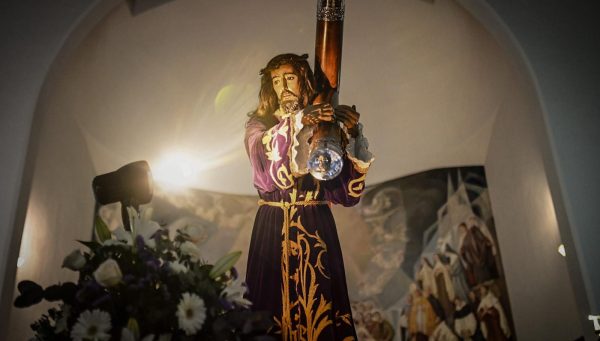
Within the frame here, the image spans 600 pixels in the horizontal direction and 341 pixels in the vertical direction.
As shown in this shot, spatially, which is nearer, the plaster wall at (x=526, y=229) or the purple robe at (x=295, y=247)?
the purple robe at (x=295, y=247)

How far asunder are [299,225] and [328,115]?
25.4 inches

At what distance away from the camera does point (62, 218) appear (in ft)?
15.2

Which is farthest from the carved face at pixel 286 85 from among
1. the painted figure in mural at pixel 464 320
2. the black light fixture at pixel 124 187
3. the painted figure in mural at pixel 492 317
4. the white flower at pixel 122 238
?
the painted figure in mural at pixel 464 320

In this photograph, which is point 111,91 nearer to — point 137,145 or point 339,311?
point 137,145

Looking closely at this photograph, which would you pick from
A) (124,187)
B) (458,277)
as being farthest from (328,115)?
(458,277)

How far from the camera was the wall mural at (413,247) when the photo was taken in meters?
5.75

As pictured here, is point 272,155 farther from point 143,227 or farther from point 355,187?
point 143,227

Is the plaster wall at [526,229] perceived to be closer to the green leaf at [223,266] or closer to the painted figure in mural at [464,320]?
the painted figure in mural at [464,320]

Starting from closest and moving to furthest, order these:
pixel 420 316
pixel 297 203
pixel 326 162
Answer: pixel 326 162
pixel 297 203
pixel 420 316

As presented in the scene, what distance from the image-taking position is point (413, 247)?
20.9ft

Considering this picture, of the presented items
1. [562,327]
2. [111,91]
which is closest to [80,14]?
[111,91]

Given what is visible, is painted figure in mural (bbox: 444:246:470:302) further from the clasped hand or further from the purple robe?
the clasped hand

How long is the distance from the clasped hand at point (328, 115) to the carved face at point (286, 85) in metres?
0.47

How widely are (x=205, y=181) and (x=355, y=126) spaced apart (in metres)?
3.58
